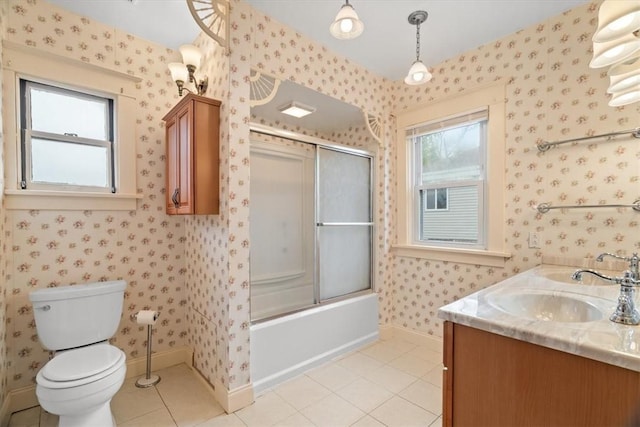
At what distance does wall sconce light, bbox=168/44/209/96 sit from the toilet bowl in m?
1.79

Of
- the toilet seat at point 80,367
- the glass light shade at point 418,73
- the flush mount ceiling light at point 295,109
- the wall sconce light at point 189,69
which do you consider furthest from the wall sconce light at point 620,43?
the toilet seat at point 80,367

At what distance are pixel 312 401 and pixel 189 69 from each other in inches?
96.3

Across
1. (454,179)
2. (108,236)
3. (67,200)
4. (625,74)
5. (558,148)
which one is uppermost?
(625,74)

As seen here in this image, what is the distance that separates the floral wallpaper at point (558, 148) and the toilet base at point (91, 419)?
8.23 feet

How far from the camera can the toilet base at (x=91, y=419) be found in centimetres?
148

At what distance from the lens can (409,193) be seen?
2.84 metres

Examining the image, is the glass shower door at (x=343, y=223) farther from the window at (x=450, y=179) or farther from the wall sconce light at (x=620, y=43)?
the wall sconce light at (x=620, y=43)

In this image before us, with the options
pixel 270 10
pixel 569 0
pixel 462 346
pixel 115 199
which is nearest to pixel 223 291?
pixel 115 199

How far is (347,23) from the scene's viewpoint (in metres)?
1.42

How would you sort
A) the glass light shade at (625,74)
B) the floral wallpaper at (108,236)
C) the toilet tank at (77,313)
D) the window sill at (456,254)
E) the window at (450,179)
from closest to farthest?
the glass light shade at (625,74)
the toilet tank at (77,313)
the floral wallpaper at (108,236)
the window sill at (456,254)
the window at (450,179)

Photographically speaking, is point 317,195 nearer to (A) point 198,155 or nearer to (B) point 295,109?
(B) point 295,109

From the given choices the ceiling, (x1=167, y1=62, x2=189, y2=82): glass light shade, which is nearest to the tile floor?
(x1=167, y1=62, x2=189, y2=82): glass light shade

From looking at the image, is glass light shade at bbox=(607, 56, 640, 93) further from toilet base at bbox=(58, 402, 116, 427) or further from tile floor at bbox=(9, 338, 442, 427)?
toilet base at bbox=(58, 402, 116, 427)

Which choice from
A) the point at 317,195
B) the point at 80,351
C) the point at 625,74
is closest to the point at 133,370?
the point at 80,351
